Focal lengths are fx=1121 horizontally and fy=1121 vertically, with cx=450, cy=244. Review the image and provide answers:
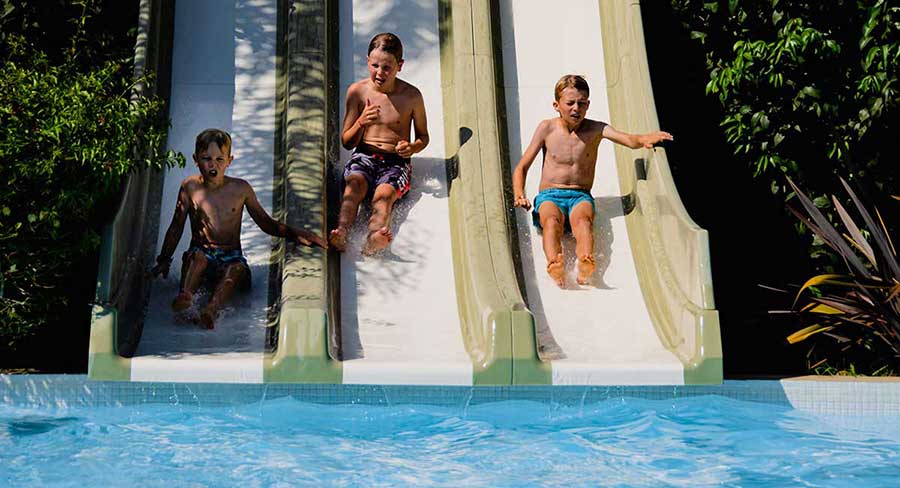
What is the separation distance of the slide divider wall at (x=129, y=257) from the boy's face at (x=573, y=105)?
8.44 feet

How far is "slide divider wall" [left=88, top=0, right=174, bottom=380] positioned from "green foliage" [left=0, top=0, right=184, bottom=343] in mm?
177

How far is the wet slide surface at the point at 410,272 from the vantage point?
5746 mm

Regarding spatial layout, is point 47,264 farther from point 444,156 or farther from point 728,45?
point 728,45

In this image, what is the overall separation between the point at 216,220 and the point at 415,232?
1213mm

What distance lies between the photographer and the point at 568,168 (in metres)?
7.01

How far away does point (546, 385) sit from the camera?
18.6ft

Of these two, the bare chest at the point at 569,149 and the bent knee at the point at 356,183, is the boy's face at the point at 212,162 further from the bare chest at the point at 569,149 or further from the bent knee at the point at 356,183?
the bare chest at the point at 569,149

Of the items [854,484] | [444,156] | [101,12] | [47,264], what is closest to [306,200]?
[444,156]

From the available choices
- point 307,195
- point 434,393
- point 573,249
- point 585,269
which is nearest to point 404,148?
point 307,195

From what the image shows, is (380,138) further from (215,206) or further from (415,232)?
(215,206)

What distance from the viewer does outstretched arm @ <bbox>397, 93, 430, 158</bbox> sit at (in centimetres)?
703

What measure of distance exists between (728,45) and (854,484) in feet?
12.9

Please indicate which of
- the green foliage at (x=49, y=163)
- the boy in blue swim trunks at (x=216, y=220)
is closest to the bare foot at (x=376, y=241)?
the boy in blue swim trunks at (x=216, y=220)

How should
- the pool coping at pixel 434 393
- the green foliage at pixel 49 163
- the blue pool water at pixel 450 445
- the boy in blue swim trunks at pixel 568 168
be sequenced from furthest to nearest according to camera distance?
the boy in blue swim trunks at pixel 568 168
the pool coping at pixel 434 393
the green foliage at pixel 49 163
the blue pool water at pixel 450 445
